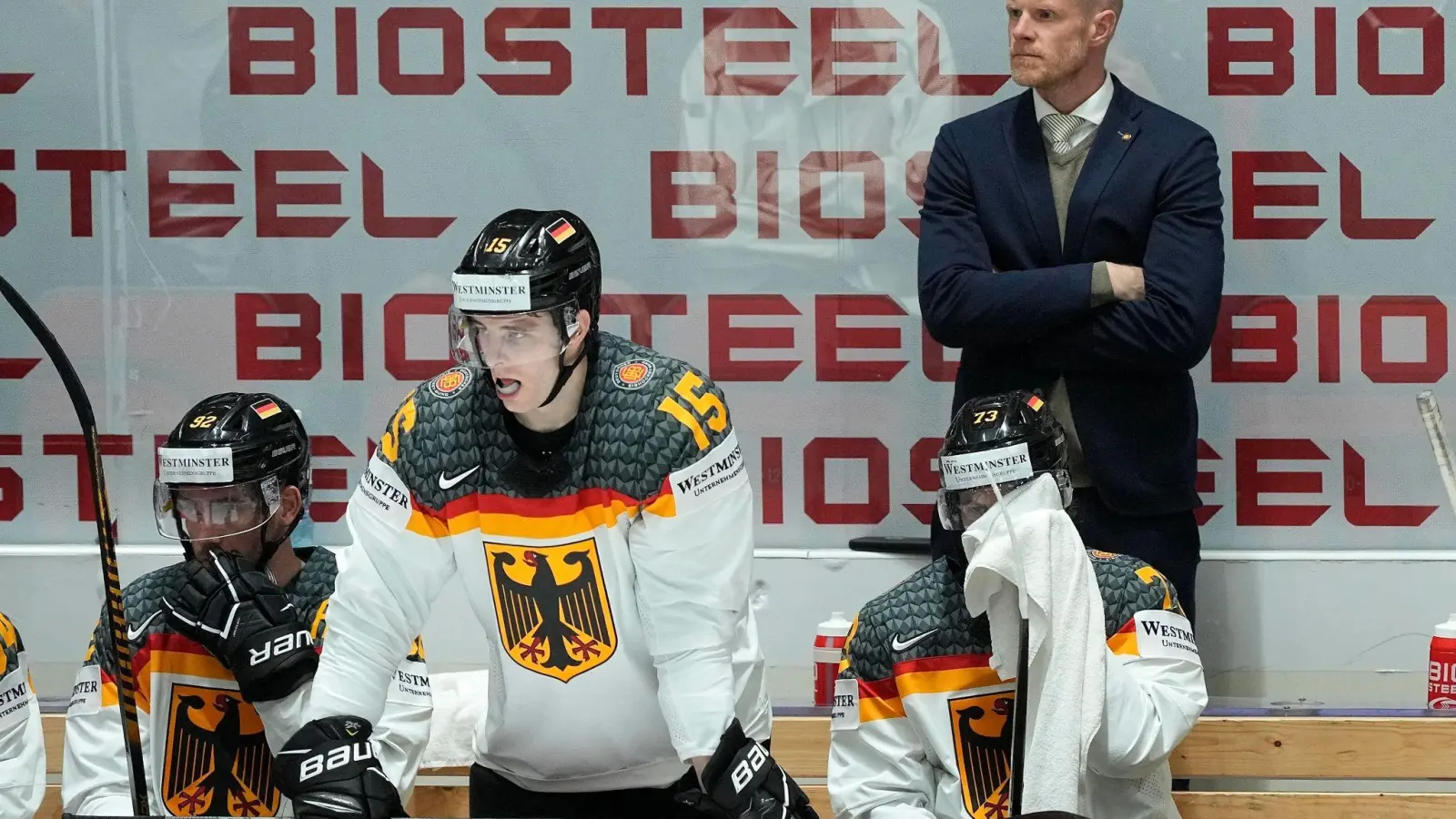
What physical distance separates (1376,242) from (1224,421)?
1.60ft

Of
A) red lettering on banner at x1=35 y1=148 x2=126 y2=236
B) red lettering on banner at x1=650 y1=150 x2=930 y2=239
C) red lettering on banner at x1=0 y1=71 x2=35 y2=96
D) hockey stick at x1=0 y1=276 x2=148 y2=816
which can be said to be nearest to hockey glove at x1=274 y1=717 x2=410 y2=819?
hockey stick at x1=0 y1=276 x2=148 y2=816

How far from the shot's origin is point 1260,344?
3.72m

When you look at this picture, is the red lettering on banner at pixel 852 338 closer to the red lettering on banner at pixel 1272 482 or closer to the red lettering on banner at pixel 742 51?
the red lettering on banner at pixel 742 51

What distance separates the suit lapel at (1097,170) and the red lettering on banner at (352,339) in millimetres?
1618

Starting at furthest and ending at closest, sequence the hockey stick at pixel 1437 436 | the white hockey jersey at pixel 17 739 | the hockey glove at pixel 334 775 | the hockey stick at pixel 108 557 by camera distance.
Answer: the hockey stick at pixel 1437 436, the white hockey jersey at pixel 17 739, the hockey stick at pixel 108 557, the hockey glove at pixel 334 775

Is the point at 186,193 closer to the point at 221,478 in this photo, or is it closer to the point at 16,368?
the point at 16,368

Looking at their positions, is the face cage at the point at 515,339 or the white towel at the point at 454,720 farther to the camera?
the white towel at the point at 454,720

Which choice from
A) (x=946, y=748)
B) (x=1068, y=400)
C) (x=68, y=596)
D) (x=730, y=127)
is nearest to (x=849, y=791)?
(x=946, y=748)

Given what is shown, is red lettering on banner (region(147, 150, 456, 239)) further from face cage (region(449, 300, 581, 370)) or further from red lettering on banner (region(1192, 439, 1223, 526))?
face cage (region(449, 300, 581, 370))

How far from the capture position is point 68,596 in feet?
12.5

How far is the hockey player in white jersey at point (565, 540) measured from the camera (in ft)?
6.72

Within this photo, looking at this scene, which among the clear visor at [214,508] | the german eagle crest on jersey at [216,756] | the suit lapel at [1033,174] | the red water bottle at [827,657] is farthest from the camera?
the red water bottle at [827,657]

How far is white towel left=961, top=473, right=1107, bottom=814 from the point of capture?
7.04ft

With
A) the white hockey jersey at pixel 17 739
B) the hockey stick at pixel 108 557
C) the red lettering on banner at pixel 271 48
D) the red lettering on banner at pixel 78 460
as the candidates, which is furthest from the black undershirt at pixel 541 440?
the red lettering on banner at pixel 78 460
